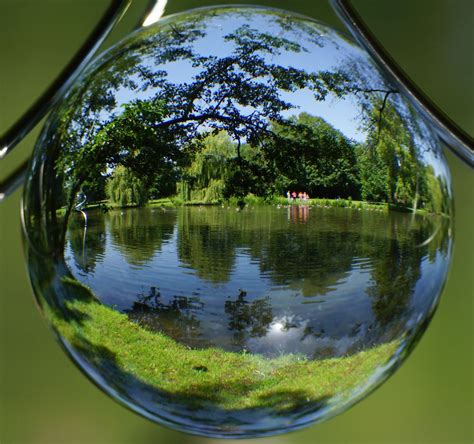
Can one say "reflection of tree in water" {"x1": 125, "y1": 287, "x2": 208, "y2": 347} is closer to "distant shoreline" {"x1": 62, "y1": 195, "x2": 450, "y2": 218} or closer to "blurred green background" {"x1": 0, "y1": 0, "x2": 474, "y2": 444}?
"distant shoreline" {"x1": 62, "y1": 195, "x2": 450, "y2": 218}

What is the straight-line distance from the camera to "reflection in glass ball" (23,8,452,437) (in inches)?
21.4

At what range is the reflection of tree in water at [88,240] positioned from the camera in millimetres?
562

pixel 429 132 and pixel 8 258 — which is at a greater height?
pixel 429 132

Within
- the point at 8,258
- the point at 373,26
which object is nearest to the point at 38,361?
the point at 8,258

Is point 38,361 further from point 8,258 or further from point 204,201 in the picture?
point 204,201

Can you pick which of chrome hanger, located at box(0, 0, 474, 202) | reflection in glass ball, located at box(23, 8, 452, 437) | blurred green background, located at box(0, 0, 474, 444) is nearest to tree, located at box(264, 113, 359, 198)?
reflection in glass ball, located at box(23, 8, 452, 437)

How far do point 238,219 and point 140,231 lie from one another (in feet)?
0.22

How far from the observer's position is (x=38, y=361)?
1970 millimetres

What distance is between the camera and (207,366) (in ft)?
1.82

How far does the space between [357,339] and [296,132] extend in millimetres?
150

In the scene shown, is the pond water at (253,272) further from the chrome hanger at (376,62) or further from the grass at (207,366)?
the chrome hanger at (376,62)

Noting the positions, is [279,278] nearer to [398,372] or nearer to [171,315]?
[171,315]

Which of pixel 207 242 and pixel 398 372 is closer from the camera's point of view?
pixel 207 242

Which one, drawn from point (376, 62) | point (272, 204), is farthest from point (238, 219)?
point (376, 62)
